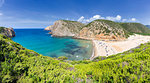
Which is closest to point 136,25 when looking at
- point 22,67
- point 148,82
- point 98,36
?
point 98,36

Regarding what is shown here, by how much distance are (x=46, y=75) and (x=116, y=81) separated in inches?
292

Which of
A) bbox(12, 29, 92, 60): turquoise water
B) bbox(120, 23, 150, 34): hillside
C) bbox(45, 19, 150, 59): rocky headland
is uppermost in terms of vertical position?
bbox(120, 23, 150, 34): hillside

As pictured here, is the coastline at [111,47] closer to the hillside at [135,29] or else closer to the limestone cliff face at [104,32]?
the limestone cliff face at [104,32]

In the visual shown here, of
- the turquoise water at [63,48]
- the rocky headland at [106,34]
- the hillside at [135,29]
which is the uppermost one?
the hillside at [135,29]

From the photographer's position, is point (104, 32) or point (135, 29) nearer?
point (104, 32)

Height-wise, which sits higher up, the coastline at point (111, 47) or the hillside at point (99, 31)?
the hillside at point (99, 31)

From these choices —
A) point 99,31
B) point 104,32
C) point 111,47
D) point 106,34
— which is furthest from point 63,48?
point 104,32

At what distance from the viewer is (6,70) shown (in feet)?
19.5

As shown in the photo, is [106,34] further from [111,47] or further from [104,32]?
[111,47]

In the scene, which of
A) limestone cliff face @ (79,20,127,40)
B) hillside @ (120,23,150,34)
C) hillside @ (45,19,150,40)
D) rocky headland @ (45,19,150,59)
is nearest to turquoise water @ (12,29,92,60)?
rocky headland @ (45,19,150,59)

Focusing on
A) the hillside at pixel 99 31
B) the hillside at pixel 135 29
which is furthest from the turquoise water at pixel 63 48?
the hillside at pixel 135 29

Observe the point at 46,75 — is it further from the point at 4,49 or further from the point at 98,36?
the point at 98,36

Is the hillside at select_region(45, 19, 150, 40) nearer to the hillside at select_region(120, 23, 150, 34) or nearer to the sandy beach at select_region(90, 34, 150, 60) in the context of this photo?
the sandy beach at select_region(90, 34, 150, 60)

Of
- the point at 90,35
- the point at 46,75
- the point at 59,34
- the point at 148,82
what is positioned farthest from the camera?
the point at 59,34
